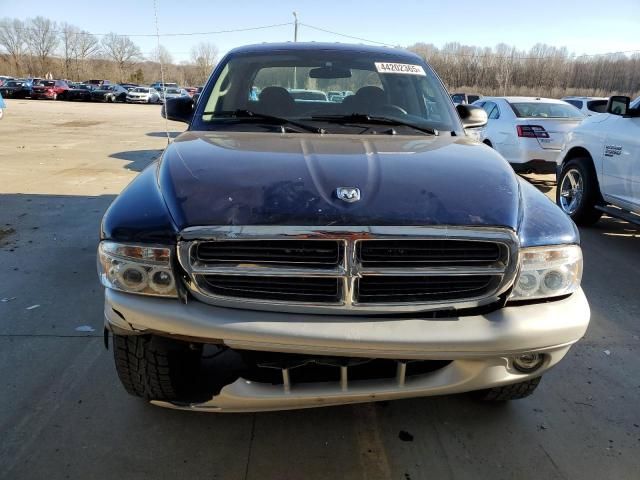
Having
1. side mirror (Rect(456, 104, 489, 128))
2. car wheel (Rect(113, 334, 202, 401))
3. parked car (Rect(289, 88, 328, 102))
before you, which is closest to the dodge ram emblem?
car wheel (Rect(113, 334, 202, 401))

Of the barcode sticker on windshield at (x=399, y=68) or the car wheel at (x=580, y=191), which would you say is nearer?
the barcode sticker on windshield at (x=399, y=68)

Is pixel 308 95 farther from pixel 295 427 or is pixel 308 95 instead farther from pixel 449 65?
pixel 449 65

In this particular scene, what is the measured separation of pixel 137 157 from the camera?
11461 millimetres

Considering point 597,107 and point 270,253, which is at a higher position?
point 597,107

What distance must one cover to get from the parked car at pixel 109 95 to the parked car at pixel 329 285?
150 ft

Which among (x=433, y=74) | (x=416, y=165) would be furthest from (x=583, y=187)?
(x=416, y=165)

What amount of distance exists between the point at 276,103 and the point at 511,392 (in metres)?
2.14

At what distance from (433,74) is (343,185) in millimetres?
2029

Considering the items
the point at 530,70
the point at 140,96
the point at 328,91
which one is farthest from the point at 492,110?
the point at 530,70

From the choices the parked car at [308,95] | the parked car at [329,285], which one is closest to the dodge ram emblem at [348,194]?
the parked car at [329,285]

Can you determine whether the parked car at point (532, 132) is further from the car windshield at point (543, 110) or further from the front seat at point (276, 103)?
the front seat at point (276, 103)

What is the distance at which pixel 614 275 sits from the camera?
15.7ft

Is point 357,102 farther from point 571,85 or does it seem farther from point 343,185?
point 571,85

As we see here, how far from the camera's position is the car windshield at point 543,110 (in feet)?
28.7
